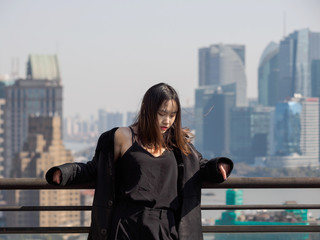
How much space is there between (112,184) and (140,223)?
0.60ft

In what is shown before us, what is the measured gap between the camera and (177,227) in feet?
8.09

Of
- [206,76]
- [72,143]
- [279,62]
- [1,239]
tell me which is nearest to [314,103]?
[279,62]

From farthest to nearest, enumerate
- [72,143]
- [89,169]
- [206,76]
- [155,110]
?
[72,143]
[206,76]
[89,169]
[155,110]

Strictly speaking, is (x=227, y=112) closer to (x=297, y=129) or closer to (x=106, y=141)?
(x=297, y=129)

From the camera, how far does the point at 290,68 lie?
471 feet

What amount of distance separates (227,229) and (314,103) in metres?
134

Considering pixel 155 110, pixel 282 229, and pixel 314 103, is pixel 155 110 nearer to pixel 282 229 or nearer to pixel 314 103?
pixel 282 229

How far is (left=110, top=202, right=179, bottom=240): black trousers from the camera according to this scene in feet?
7.70

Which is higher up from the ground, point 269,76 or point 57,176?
point 269,76

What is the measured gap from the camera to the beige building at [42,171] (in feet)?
255

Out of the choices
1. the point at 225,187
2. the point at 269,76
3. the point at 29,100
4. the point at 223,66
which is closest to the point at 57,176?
the point at 225,187

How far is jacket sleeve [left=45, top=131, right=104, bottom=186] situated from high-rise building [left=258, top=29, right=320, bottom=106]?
140 meters

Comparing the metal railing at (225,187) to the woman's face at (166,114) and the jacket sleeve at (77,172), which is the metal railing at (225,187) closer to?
the jacket sleeve at (77,172)

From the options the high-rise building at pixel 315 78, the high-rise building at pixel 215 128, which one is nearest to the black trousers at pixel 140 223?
the high-rise building at pixel 215 128
